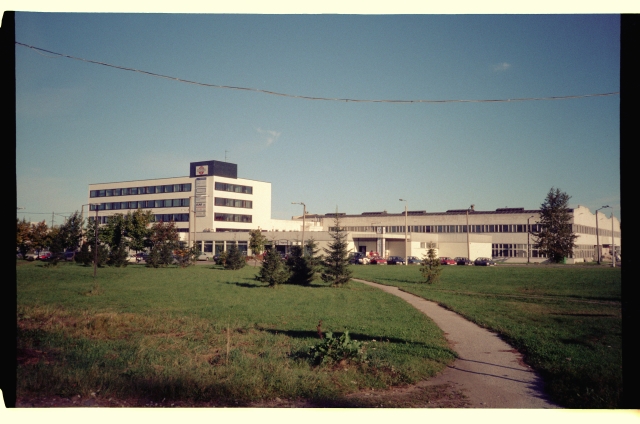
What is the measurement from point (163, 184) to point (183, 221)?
7347mm

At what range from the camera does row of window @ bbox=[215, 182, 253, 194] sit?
79.9 m

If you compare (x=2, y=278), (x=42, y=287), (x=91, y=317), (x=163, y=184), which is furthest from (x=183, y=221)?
(x=2, y=278)

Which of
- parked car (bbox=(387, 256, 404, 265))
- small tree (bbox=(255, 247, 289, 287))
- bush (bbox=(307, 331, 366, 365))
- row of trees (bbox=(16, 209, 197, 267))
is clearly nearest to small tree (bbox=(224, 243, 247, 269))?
row of trees (bbox=(16, 209, 197, 267))

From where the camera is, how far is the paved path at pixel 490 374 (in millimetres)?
7785

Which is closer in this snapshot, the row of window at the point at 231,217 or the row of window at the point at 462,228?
the row of window at the point at 231,217

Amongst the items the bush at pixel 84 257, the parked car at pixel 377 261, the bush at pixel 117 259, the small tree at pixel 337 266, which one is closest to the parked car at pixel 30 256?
the bush at pixel 84 257

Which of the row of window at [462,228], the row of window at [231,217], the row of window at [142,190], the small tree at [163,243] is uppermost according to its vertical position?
the row of window at [142,190]

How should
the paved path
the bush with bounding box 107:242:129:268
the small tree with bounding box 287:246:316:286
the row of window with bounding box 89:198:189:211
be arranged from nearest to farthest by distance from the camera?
the paved path, the small tree with bounding box 287:246:316:286, the bush with bounding box 107:242:129:268, the row of window with bounding box 89:198:189:211

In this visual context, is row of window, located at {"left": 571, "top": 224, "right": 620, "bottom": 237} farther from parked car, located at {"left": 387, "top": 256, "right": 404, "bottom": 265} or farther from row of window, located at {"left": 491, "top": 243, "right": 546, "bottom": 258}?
parked car, located at {"left": 387, "top": 256, "right": 404, "bottom": 265}

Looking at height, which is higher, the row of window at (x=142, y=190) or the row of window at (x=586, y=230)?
Result: the row of window at (x=142, y=190)

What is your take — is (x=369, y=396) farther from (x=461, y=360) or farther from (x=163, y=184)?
(x=163, y=184)

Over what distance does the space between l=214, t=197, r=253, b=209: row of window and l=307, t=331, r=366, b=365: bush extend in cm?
7205

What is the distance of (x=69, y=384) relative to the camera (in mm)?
8234

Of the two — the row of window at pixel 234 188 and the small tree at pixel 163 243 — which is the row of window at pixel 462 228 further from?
the small tree at pixel 163 243
